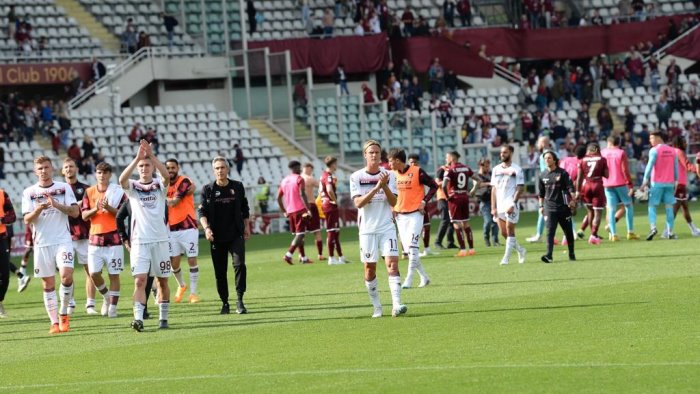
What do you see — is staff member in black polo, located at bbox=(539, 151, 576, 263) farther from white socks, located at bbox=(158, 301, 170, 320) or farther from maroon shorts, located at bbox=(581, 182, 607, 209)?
white socks, located at bbox=(158, 301, 170, 320)

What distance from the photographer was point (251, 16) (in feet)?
173

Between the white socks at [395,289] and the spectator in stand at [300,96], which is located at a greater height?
the spectator in stand at [300,96]

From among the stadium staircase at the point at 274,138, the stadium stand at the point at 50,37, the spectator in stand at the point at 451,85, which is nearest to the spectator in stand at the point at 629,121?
the spectator in stand at the point at 451,85

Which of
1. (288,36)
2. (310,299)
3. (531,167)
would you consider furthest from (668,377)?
(288,36)

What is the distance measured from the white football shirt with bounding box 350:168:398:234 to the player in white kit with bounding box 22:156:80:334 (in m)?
3.55

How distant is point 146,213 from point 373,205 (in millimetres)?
2742

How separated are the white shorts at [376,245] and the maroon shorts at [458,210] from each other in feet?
32.6

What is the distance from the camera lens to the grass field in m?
12.3

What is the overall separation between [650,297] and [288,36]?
121ft

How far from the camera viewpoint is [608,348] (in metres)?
13.4

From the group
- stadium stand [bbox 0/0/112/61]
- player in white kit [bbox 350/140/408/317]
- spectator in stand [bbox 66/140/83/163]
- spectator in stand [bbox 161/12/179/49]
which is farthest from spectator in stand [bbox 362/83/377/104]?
player in white kit [bbox 350/140/408/317]

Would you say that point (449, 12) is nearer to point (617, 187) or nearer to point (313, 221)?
point (313, 221)

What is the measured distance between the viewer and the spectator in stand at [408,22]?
53844mm

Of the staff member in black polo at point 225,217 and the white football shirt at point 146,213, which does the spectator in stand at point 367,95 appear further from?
the white football shirt at point 146,213
